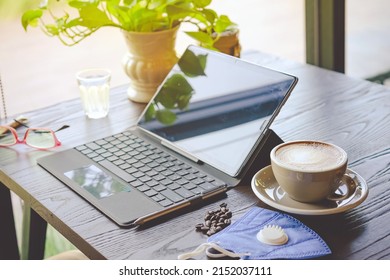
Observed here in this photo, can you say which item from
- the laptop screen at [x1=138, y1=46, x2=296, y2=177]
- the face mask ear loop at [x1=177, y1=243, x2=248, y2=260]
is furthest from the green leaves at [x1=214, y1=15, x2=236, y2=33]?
the face mask ear loop at [x1=177, y1=243, x2=248, y2=260]

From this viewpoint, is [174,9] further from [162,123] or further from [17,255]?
[17,255]

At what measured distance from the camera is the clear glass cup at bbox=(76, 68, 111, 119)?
4.51 feet

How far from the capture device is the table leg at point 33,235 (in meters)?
1.55

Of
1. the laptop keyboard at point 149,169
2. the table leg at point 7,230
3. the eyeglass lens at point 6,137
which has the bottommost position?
the table leg at point 7,230

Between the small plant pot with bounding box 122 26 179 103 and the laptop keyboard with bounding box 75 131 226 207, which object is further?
the small plant pot with bounding box 122 26 179 103

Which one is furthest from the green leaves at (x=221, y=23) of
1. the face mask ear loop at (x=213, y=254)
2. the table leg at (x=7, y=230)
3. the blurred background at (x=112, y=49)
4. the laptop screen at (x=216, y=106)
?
the blurred background at (x=112, y=49)

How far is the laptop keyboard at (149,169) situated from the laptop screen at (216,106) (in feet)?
0.12

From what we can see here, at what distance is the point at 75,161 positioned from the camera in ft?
3.84

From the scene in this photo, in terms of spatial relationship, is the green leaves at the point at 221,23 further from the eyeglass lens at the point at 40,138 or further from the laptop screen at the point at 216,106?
the eyeglass lens at the point at 40,138

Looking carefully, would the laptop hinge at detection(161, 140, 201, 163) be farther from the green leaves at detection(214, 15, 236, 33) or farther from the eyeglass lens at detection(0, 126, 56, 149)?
the green leaves at detection(214, 15, 236, 33)

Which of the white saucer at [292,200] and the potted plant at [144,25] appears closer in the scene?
the white saucer at [292,200]

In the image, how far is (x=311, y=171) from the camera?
0.90 m

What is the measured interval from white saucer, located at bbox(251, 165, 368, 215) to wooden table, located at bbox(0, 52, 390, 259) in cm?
2
